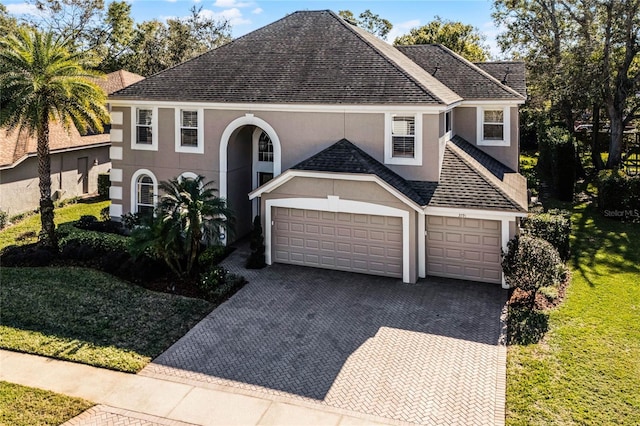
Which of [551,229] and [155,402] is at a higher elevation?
[551,229]

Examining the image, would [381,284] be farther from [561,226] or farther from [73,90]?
[73,90]

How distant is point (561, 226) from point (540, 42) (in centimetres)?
2560

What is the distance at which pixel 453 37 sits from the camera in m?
51.3

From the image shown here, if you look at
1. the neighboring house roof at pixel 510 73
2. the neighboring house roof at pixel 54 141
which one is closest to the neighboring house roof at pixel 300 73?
the neighboring house roof at pixel 54 141

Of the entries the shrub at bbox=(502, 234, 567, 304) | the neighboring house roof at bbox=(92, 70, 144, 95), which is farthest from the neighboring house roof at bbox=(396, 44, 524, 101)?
the neighboring house roof at bbox=(92, 70, 144, 95)

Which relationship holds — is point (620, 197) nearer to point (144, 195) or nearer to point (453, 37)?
point (144, 195)

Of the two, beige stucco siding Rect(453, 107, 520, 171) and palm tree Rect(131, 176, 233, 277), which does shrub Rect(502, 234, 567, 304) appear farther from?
palm tree Rect(131, 176, 233, 277)

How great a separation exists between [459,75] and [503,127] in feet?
11.2

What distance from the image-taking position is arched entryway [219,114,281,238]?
65.8 ft

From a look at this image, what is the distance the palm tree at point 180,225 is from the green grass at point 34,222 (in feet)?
27.3

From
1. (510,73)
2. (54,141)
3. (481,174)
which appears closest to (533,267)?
(481,174)

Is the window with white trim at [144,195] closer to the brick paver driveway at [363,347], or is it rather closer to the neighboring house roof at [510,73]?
the brick paver driveway at [363,347]

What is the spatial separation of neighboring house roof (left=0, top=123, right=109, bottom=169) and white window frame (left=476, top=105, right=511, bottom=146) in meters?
18.1

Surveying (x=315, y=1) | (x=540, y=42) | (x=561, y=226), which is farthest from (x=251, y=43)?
(x=540, y=42)
